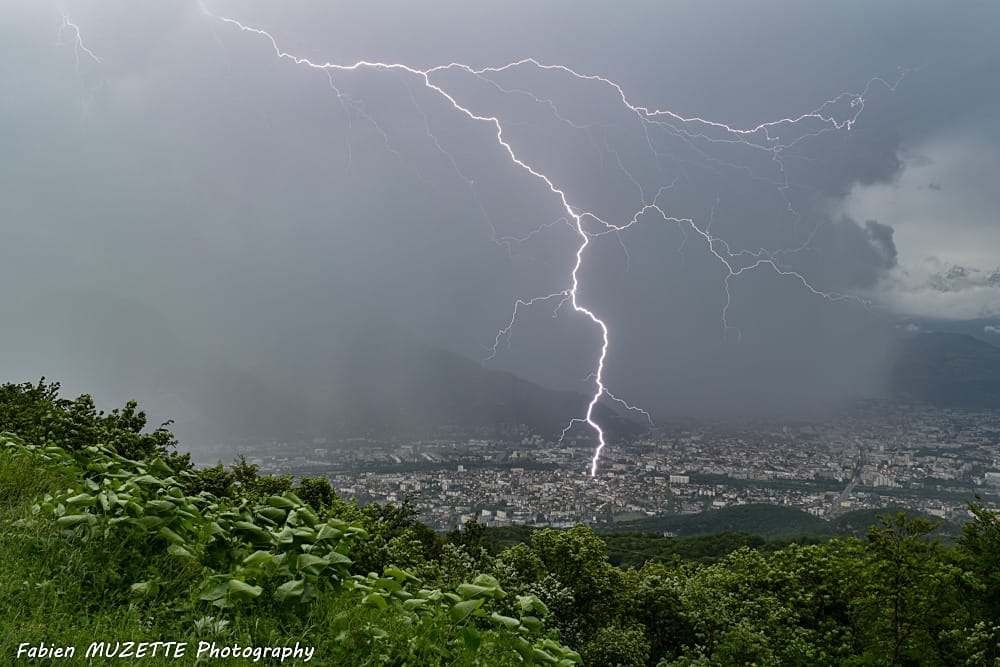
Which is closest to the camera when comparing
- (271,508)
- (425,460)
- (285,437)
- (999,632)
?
(271,508)

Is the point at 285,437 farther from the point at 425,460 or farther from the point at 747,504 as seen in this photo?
the point at 747,504

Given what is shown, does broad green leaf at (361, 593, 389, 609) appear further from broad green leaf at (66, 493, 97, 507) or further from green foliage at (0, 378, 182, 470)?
green foliage at (0, 378, 182, 470)

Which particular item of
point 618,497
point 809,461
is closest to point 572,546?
point 618,497

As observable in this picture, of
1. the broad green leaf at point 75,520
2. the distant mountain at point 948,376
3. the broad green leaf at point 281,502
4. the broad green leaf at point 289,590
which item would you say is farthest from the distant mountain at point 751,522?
the distant mountain at point 948,376

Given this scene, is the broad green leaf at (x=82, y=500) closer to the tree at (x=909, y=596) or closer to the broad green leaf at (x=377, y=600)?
the broad green leaf at (x=377, y=600)

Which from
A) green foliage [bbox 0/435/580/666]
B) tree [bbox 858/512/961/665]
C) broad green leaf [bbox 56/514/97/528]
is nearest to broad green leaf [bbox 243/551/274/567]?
green foliage [bbox 0/435/580/666]

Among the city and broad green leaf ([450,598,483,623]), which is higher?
broad green leaf ([450,598,483,623])
